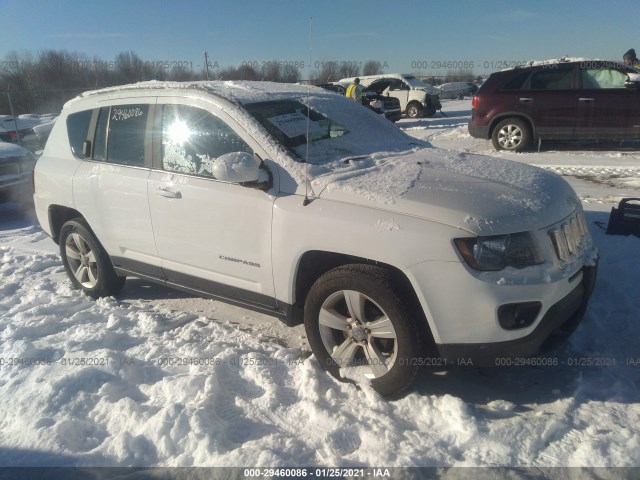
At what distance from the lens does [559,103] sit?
9.40m

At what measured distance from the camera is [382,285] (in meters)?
2.67

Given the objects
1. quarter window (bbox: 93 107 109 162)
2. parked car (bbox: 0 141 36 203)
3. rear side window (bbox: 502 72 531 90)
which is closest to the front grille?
quarter window (bbox: 93 107 109 162)

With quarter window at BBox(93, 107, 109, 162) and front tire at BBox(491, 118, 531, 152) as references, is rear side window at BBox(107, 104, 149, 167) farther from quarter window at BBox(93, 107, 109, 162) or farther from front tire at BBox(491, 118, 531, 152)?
front tire at BBox(491, 118, 531, 152)

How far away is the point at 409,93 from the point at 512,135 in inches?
411

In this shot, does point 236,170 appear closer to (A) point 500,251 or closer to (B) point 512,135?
(A) point 500,251

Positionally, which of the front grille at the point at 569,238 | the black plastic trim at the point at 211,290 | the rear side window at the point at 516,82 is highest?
the rear side window at the point at 516,82

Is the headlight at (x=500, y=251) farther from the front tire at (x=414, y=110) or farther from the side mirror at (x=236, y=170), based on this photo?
the front tire at (x=414, y=110)

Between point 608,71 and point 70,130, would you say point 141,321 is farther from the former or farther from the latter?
point 608,71

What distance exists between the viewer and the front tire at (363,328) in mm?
2688

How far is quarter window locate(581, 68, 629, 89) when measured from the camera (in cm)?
907

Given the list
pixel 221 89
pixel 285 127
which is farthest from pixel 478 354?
pixel 221 89

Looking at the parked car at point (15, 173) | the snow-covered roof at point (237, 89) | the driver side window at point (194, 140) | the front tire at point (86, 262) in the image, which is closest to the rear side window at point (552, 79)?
the snow-covered roof at point (237, 89)

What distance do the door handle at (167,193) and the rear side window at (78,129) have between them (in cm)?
127

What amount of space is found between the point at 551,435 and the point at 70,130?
14.8 feet
